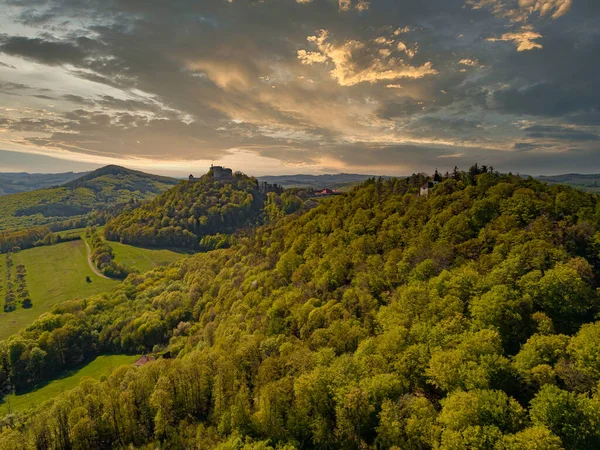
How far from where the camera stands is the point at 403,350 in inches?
2186

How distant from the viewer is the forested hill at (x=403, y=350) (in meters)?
41.4

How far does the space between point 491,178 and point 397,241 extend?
4347 centimetres

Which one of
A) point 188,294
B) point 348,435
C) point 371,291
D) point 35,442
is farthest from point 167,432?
point 188,294

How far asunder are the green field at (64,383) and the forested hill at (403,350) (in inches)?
1548

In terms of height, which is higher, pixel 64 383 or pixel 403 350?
pixel 403 350

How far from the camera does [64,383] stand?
132 metres

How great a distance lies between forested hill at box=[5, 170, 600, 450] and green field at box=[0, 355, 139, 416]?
129 ft

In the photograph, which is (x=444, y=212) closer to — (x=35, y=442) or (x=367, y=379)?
(x=367, y=379)

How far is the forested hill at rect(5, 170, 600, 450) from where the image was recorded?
41375 mm

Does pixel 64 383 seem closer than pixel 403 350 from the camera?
No

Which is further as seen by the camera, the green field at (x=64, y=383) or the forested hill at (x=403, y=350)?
the green field at (x=64, y=383)

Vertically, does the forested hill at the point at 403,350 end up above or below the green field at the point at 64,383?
above

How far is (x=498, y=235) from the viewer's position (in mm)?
78375

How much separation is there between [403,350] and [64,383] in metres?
148
